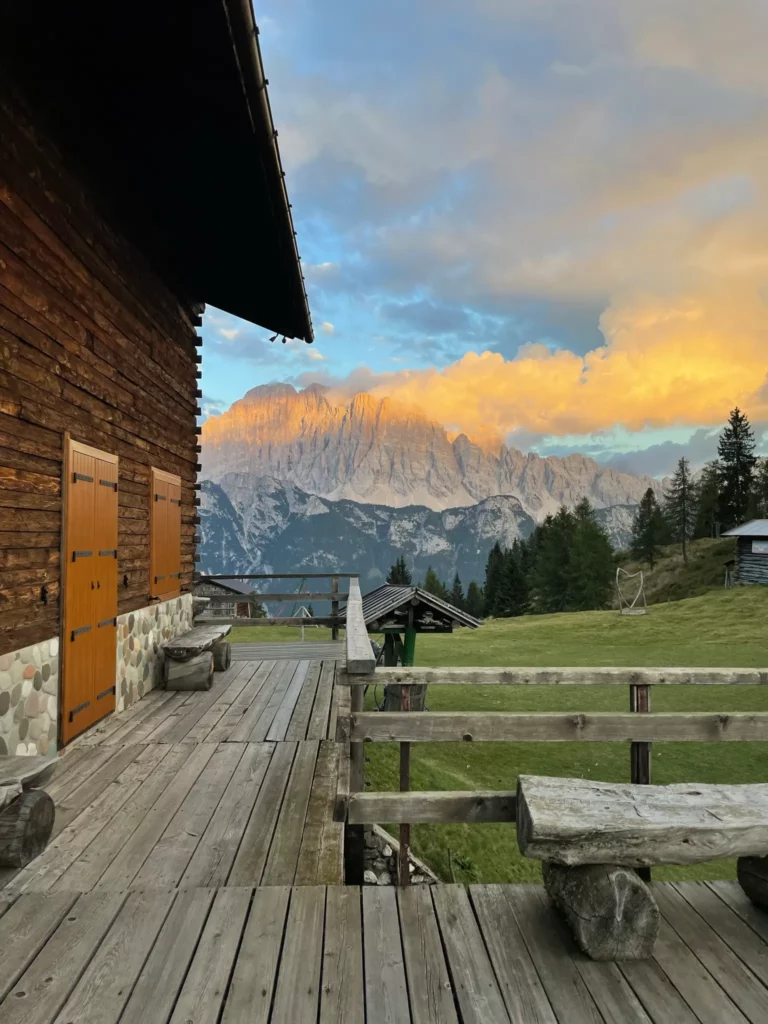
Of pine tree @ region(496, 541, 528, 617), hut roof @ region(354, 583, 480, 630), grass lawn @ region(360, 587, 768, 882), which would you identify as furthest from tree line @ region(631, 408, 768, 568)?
hut roof @ region(354, 583, 480, 630)

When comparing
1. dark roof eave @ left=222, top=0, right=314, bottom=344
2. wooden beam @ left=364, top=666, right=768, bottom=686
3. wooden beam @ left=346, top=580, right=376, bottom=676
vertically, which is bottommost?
wooden beam @ left=364, top=666, right=768, bottom=686

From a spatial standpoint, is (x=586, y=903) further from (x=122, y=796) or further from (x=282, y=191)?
(x=282, y=191)

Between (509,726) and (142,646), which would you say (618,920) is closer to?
(509,726)

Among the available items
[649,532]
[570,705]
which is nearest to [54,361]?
[570,705]

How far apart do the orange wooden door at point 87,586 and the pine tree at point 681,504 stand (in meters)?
77.1

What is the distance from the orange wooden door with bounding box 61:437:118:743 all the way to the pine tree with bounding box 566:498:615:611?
59601mm

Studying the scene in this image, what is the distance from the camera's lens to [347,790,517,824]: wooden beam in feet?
10.8

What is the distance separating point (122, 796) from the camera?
4738 mm

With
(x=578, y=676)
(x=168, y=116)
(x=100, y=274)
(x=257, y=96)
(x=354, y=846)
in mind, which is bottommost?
(x=354, y=846)

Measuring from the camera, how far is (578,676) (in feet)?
12.4

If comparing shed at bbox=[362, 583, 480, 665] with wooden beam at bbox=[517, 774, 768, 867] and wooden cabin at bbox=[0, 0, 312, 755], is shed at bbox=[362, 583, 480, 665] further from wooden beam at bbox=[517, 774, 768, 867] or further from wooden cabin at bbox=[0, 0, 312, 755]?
wooden beam at bbox=[517, 774, 768, 867]

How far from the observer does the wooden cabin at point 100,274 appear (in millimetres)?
4652

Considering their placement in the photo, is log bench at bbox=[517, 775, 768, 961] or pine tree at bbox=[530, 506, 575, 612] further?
pine tree at bbox=[530, 506, 575, 612]

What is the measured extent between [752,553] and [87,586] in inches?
1897
